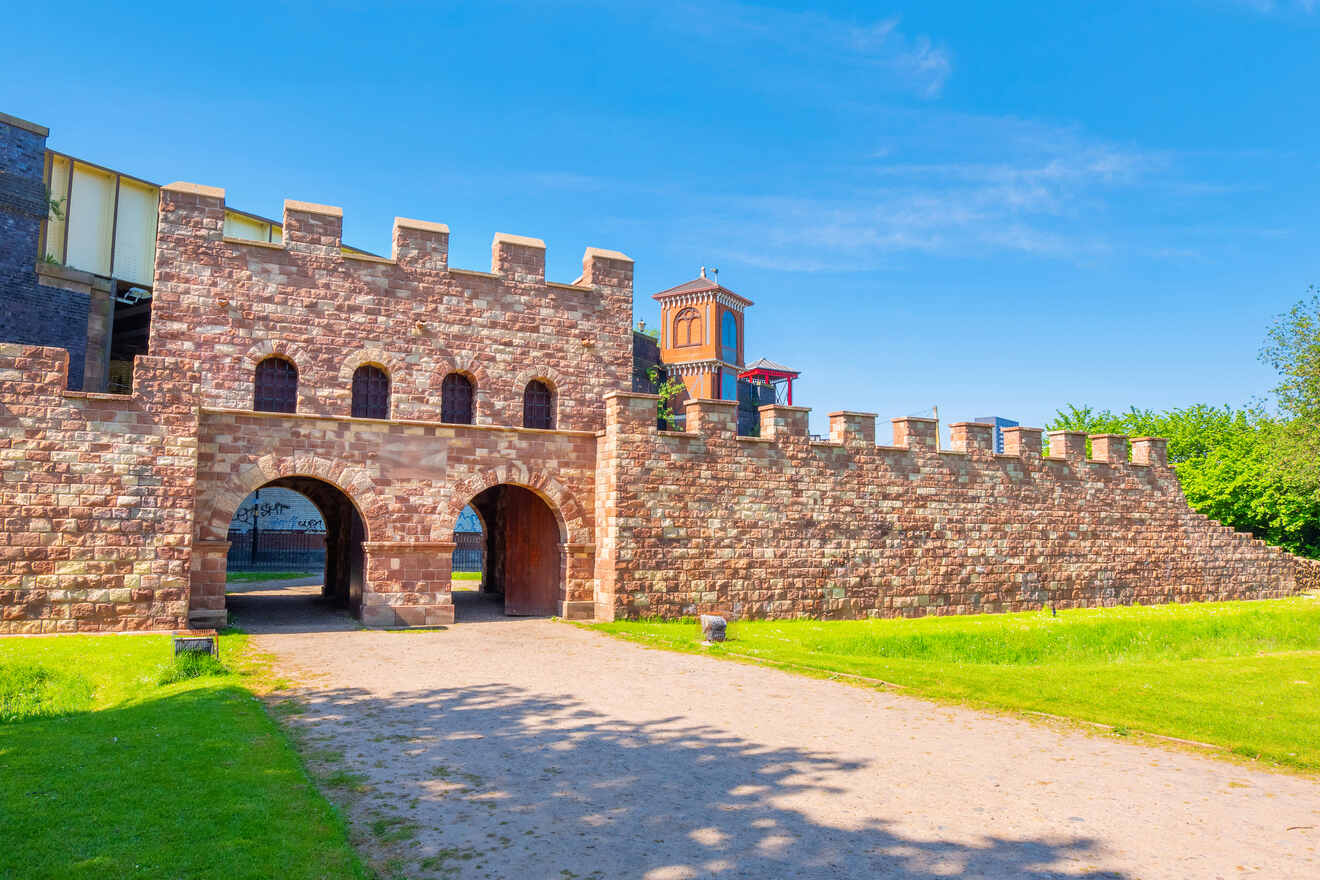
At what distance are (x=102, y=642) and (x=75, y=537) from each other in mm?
1971

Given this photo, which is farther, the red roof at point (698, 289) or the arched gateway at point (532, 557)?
the red roof at point (698, 289)

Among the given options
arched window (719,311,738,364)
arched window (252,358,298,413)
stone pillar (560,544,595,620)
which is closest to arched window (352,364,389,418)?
arched window (252,358,298,413)

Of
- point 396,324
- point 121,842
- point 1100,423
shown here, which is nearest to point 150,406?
point 396,324

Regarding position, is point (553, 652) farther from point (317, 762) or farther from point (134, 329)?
point (134, 329)

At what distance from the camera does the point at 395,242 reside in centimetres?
1664

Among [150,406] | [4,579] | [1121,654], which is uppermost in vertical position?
[150,406]

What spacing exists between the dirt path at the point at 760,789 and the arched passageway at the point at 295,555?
782cm

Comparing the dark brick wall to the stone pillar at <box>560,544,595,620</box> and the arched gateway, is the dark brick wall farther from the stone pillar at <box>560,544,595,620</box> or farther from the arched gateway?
the stone pillar at <box>560,544,595,620</box>

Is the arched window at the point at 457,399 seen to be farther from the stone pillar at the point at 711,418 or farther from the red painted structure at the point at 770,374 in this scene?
the red painted structure at the point at 770,374

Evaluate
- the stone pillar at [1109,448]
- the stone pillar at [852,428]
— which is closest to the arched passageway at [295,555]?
the stone pillar at [852,428]

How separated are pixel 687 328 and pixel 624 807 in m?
48.0

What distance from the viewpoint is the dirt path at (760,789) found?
492 cm

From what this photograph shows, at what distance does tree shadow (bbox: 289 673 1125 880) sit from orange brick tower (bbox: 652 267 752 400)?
42520 mm

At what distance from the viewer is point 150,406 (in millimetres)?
13586
